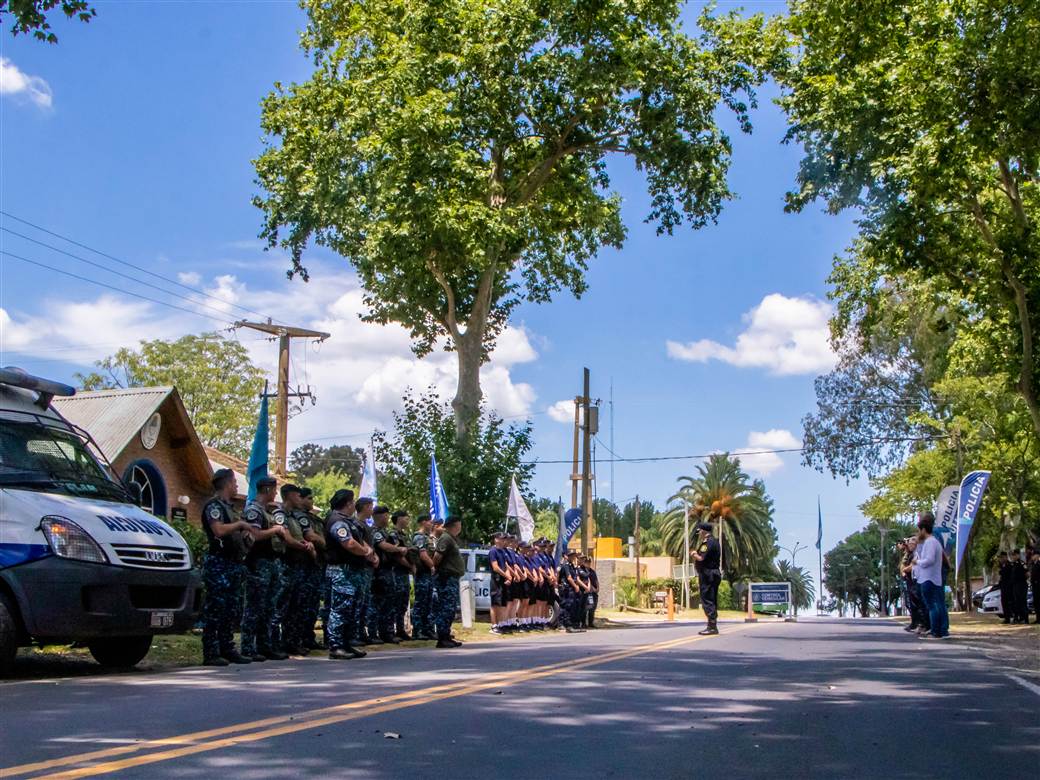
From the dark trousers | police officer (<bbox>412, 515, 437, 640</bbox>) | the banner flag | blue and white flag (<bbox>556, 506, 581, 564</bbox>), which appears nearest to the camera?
police officer (<bbox>412, 515, 437, 640</bbox>)

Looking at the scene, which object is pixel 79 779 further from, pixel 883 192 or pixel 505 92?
pixel 505 92

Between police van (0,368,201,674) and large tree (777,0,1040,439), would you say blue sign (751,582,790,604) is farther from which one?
police van (0,368,201,674)

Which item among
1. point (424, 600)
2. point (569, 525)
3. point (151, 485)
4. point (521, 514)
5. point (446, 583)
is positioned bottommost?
point (424, 600)

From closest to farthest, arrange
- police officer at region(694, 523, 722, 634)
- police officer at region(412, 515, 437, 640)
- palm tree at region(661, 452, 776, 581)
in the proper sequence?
police officer at region(412, 515, 437, 640) → police officer at region(694, 523, 722, 634) → palm tree at region(661, 452, 776, 581)

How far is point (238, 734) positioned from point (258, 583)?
20.4 ft

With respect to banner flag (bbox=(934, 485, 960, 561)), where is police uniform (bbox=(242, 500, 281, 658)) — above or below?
below

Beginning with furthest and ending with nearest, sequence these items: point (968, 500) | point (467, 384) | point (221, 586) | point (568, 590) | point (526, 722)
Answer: point (467, 384), point (968, 500), point (568, 590), point (221, 586), point (526, 722)

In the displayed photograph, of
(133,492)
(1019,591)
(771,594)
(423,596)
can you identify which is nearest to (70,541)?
(133,492)

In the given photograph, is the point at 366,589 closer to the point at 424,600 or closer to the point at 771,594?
the point at 424,600

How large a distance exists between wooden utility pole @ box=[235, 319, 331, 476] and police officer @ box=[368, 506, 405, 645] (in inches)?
765

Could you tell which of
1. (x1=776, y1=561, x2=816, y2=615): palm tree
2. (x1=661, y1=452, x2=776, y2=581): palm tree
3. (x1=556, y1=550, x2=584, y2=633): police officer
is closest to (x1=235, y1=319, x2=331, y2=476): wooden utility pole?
(x1=556, y1=550, x2=584, y2=633): police officer

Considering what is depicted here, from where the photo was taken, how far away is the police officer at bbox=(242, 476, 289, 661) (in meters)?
12.6

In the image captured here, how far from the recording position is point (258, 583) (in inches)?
497

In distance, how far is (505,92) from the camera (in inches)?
1046
